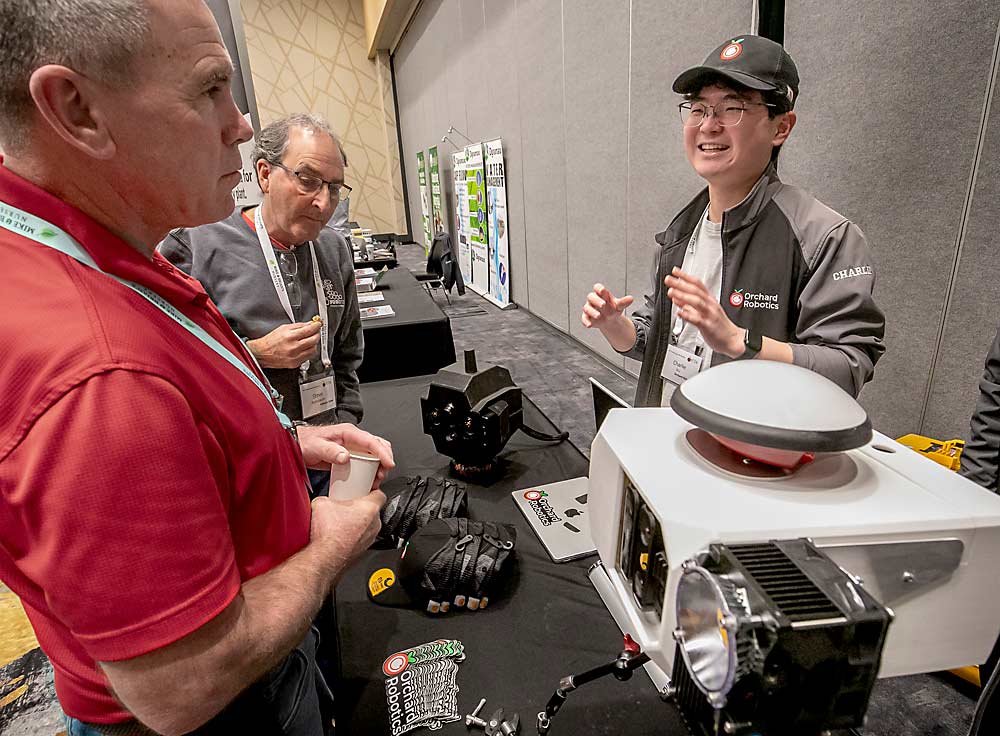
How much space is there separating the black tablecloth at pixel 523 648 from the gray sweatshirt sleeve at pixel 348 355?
2.10ft

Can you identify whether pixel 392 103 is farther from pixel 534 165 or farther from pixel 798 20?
pixel 798 20

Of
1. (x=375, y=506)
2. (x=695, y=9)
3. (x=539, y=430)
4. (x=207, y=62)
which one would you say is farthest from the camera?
(x=695, y=9)

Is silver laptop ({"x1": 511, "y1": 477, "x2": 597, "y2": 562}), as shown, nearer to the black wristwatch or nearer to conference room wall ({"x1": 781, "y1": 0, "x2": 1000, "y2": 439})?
the black wristwatch

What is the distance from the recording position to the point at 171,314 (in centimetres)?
60

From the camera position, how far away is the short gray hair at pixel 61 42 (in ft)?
1.50

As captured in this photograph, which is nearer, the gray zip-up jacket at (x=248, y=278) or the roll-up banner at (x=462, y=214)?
the gray zip-up jacket at (x=248, y=278)

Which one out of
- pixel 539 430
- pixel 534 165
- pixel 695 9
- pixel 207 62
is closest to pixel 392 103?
pixel 534 165

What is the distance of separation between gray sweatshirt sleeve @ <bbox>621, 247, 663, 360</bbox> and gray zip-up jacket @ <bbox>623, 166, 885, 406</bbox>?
7.3 inches

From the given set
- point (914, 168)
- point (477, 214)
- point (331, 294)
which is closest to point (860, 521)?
point (331, 294)

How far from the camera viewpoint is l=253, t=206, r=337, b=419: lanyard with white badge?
4.78 ft

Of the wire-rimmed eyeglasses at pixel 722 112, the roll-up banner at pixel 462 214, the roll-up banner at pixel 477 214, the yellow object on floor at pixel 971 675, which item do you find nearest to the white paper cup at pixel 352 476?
the wire-rimmed eyeglasses at pixel 722 112

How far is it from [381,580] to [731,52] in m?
1.46

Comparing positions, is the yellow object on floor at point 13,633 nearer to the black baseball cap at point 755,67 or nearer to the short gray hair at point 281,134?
the short gray hair at point 281,134

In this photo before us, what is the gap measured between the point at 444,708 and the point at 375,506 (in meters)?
0.41
